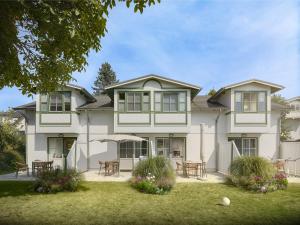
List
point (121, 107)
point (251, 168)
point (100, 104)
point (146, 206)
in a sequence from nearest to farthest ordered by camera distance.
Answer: point (146, 206)
point (251, 168)
point (121, 107)
point (100, 104)

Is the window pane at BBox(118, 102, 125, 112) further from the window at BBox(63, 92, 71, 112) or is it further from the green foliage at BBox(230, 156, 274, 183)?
the green foliage at BBox(230, 156, 274, 183)

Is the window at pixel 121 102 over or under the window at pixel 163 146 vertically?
Answer: over

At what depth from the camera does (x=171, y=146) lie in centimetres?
2148

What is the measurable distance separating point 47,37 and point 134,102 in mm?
12126

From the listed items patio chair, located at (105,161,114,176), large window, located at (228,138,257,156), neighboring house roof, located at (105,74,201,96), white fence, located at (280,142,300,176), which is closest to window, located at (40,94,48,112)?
neighboring house roof, located at (105,74,201,96)

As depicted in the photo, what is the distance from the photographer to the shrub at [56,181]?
12.8 metres

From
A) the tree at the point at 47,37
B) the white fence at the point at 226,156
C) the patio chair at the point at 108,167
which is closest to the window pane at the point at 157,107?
the patio chair at the point at 108,167

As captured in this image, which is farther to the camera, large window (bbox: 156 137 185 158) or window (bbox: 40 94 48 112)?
large window (bbox: 156 137 185 158)

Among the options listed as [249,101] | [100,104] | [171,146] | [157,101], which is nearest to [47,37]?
[157,101]

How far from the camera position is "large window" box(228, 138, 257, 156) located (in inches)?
858

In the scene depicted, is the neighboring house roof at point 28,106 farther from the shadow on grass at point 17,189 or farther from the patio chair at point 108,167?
the patio chair at point 108,167

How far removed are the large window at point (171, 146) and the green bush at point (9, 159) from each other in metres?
11.5

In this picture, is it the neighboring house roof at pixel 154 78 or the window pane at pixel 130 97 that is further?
the window pane at pixel 130 97

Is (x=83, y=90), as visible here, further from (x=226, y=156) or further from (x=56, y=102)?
(x=226, y=156)
